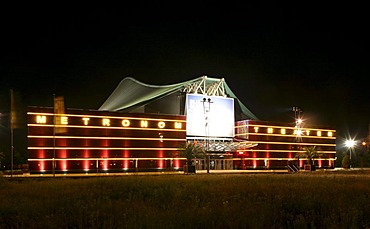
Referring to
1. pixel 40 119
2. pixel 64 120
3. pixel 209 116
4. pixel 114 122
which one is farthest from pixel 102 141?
pixel 209 116

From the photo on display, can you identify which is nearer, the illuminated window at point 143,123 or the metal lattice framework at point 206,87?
the illuminated window at point 143,123

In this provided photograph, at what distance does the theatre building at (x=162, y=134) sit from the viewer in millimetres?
57375

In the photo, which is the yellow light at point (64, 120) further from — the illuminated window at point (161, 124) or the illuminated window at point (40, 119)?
the illuminated window at point (161, 124)

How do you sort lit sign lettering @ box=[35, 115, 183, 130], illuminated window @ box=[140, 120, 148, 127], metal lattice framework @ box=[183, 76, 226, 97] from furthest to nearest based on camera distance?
metal lattice framework @ box=[183, 76, 226, 97]
illuminated window @ box=[140, 120, 148, 127]
lit sign lettering @ box=[35, 115, 183, 130]

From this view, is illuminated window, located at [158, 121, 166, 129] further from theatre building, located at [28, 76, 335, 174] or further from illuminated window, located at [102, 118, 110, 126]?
illuminated window, located at [102, 118, 110, 126]

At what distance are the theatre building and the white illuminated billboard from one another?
175 millimetres

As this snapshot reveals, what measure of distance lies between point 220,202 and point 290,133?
238 feet

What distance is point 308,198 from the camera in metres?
13.5

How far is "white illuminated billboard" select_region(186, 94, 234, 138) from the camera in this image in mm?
71750

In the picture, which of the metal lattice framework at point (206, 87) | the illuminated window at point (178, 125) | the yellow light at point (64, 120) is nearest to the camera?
the yellow light at point (64, 120)

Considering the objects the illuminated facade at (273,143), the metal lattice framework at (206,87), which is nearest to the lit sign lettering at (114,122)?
the metal lattice framework at (206,87)

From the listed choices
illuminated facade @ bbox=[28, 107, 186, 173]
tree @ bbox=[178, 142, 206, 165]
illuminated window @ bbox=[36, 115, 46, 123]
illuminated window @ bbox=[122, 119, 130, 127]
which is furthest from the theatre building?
tree @ bbox=[178, 142, 206, 165]

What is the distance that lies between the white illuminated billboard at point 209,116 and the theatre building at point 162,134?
17 centimetres

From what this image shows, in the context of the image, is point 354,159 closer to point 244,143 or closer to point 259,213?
point 244,143
